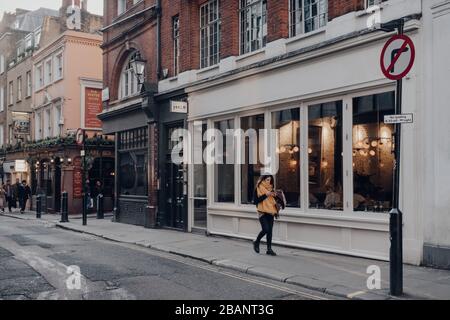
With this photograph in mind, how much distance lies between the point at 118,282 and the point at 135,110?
449 inches

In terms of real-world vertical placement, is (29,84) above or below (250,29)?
above

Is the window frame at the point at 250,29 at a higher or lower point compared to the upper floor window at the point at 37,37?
lower

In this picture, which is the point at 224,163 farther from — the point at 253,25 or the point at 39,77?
the point at 39,77

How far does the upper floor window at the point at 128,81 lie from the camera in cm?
1989

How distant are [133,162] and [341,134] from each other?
1050cm

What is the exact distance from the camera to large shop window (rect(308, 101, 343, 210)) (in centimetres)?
1117

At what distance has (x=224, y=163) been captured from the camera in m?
14.7

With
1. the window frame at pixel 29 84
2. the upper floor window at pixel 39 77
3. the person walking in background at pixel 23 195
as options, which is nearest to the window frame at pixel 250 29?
the person walking in background at pixel 23 195

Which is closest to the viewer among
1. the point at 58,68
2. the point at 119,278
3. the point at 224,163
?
the point at 119,278

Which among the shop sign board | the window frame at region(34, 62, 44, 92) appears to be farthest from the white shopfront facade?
the window frame at region(34, 62, 44, 92)

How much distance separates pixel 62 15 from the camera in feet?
105

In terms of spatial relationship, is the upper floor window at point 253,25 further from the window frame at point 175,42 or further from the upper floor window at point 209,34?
the window frame at point 175,42

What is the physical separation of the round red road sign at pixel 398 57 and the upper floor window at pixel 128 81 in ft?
43.6

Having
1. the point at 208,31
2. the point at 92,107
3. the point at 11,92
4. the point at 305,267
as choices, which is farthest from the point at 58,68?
the point at 305,267
